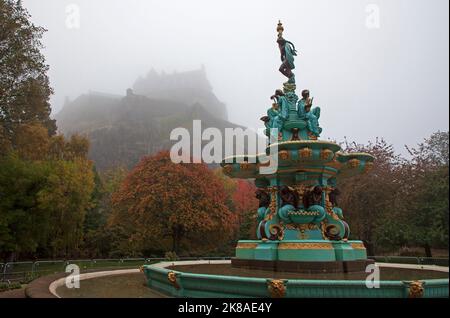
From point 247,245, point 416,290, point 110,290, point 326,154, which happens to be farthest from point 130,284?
point 416,290

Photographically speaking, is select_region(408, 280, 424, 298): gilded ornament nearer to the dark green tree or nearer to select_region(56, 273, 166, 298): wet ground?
select_region(56, 273, 166, 298): wet ground

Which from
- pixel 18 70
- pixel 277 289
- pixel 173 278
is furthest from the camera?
pixel 18 70

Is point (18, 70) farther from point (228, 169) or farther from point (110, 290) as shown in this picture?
point (110, 290)

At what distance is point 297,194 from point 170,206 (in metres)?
18.7

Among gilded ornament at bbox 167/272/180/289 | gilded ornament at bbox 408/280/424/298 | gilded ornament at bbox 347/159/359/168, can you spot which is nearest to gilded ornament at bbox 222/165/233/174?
gilded ornament at bbox 347/159/359/168

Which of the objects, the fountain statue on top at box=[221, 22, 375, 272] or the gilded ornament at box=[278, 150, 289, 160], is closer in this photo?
the fountain statue on top at box=[221, 22, 375, 272]

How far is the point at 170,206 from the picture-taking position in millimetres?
28328

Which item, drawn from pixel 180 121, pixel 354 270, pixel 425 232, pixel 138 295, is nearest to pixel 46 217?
pixel 138 295

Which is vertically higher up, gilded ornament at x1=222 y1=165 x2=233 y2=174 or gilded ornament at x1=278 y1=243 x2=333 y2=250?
gilded ornament at x1=222 y1=165 x2=233 y2=174

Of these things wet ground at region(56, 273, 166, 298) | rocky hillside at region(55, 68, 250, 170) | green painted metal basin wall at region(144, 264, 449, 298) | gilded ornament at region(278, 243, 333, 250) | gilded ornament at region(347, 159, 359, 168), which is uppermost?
rocky hillside at region(55, 68, 250, 170)

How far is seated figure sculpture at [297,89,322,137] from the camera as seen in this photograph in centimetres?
1166

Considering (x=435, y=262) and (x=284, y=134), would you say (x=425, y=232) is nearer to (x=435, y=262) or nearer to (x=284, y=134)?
(x=435, y=262)

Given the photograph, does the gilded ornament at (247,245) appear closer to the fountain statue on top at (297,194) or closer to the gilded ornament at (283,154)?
the fountain statue on top at (297,194)

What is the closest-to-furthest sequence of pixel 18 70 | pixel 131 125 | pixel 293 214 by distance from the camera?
pixel 293 214 < pixel 18 70 < pixel 131 125
